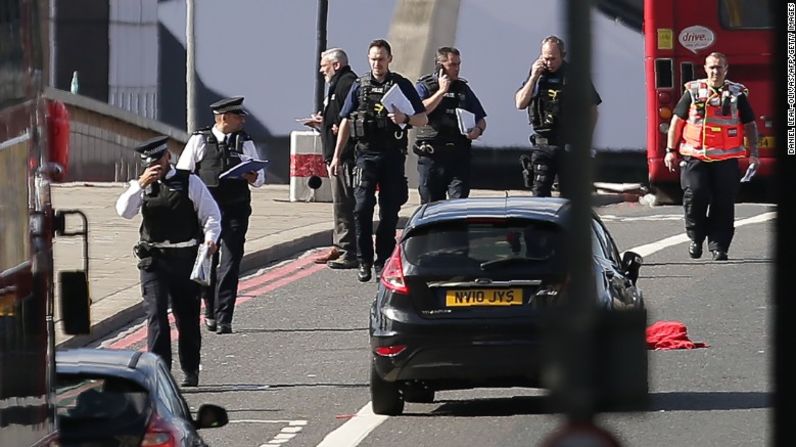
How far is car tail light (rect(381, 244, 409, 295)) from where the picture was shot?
1082 centimetres

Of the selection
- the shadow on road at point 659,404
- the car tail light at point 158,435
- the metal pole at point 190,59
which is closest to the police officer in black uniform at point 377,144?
the shadow on road at point 659,404

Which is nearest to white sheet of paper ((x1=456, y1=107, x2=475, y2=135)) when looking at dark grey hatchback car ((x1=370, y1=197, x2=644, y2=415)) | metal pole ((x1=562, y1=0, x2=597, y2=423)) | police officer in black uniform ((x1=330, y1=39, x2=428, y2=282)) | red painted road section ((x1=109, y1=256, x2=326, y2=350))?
police officer in black uniform ((x1=330, y1=39, x2=428, y2=282))

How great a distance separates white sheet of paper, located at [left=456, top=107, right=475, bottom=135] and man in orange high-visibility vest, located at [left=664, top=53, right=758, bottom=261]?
2076 mm

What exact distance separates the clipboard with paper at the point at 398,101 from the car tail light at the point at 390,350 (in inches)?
219

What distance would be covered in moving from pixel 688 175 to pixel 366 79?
353cm

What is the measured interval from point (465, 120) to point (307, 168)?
7.08m

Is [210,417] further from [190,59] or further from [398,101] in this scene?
[190,59]

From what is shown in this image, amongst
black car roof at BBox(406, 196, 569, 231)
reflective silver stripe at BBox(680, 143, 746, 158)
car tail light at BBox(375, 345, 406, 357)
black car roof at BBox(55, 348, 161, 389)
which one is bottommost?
car tail light at BBox(375, 345, 406, 357)

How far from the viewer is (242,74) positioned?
96.0 feet

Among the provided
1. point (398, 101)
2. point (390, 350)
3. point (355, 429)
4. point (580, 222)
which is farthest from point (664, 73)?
point (580, 222)

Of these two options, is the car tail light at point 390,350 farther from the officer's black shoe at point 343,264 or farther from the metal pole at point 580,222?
the metal pole at point 580,222

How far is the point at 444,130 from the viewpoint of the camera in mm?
17109

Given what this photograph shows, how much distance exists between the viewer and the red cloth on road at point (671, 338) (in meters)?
13.1

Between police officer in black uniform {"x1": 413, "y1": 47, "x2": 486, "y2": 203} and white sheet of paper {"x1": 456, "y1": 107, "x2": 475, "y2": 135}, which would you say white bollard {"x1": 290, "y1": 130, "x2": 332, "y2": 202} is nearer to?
police officer in black uniform {"x1": 413, "y1": 47, "x2": 486, "y2": 203}
